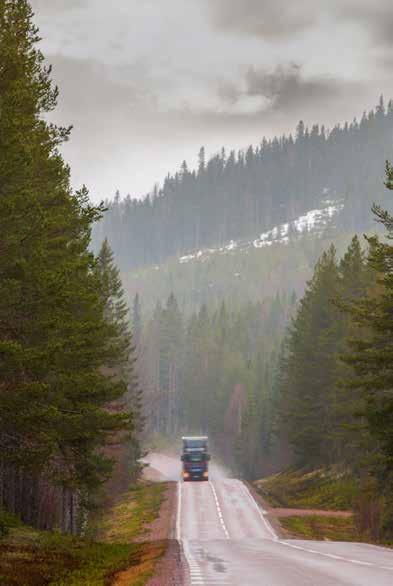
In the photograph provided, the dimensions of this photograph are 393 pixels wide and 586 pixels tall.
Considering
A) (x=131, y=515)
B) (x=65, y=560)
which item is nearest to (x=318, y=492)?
(x=131, y=515)

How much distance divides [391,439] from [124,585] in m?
17.6

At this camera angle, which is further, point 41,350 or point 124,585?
point 41,350

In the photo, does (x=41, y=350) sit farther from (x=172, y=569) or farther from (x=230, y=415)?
(x=230, y=415)

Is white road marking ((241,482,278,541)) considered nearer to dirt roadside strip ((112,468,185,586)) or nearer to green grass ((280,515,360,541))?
green grass ((280,515,360,541))

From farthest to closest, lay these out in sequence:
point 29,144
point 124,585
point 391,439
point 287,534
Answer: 1. point 287,534
2. point 391,439
3. point 29,144
4. point 124,585

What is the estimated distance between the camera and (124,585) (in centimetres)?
1872

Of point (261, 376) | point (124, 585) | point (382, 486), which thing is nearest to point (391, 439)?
point (382, 486)

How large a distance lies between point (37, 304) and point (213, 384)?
439ft

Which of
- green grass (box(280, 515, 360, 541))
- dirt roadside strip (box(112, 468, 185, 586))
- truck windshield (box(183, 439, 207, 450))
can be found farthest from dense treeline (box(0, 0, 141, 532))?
truck windshield (box(183, 439, 207, 450))

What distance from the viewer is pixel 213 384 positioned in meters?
160

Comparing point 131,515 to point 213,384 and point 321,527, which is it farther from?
point 213,384

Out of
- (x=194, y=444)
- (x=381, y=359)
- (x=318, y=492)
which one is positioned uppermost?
(x=381, y=359)

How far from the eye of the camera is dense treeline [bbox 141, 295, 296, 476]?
123m

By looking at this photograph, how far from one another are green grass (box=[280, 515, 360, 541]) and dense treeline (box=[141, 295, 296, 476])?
64.4 metres
